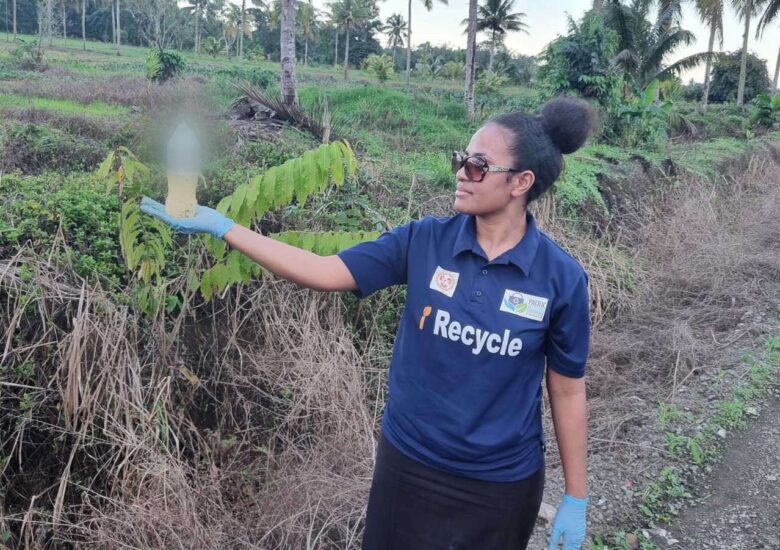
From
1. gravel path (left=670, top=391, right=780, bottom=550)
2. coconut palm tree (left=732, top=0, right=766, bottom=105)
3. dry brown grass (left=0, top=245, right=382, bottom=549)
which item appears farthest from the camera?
coconut palm tree (left=732, top=0, right=766, bottom=105)

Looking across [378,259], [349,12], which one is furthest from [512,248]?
[349,12]

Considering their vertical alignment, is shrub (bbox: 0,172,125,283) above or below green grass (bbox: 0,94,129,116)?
below

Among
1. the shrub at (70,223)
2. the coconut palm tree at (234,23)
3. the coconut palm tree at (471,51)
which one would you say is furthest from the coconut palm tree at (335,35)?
the shrub at (70,223)

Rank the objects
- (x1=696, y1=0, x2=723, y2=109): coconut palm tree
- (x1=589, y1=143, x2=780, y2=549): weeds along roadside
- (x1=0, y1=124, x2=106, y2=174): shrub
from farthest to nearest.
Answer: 1. (x1=696, y1=0, x2=723, y2=109): coconut palm tree
2. (x1=0, y1=124, x2=106, y2=174): shrub
3. (x1=589, y1=143, x2=780, y2=549): weeds along roadside

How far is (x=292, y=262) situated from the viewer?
76.0 inches

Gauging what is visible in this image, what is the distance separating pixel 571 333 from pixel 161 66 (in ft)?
56.0

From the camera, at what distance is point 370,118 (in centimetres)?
1566

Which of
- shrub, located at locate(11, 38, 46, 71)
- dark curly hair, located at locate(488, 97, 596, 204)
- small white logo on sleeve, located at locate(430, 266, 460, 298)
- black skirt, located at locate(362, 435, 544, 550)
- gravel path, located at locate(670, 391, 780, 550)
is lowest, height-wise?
gravel path, located at locate(670, 391, 780, 550)

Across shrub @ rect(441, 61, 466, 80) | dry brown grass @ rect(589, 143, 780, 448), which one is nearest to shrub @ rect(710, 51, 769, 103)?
shrub @ rect(441, 61, 466, 80)

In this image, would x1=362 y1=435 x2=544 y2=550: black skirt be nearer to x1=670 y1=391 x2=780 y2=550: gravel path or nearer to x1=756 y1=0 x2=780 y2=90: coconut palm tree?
x1=670 y1=391 x2=780 y2=550: gravel path

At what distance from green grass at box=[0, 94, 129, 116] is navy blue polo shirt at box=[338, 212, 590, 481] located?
31.0 feet

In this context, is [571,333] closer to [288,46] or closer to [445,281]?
[445,281]

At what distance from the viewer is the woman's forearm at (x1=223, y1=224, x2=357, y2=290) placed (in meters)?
1.92

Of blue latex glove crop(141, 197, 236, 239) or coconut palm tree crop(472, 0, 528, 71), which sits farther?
coconut palm tree crop(472, 0, 528, 71)
